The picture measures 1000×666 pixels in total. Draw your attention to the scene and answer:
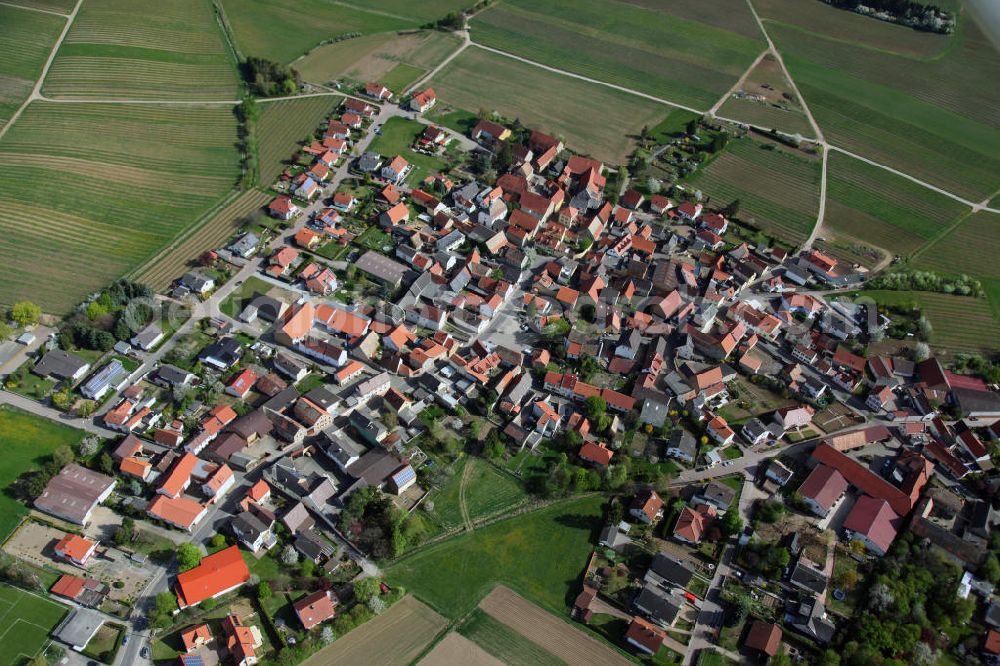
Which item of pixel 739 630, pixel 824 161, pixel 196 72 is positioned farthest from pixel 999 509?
pixel 196 72

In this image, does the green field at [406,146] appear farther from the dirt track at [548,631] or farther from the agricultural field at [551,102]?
the dirt track at [548,631]

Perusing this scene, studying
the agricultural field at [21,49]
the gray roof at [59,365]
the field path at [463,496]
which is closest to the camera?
the field path at [463,496]

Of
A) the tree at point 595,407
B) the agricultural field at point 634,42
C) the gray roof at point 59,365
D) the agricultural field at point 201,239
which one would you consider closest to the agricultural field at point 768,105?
the agricultural field at point 634,42

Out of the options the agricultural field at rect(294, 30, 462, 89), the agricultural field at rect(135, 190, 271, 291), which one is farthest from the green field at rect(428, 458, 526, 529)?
the agricultural field at rect(294, 30, 462, 89)

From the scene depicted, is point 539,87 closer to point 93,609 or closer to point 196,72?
point 196,72

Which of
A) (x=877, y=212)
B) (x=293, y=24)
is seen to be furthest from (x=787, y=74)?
(x=293, y=24)

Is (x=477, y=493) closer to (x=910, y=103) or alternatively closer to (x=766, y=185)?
(x=766, y=185)

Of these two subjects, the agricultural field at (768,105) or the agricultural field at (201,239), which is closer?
the agricultural field at (201,239)
